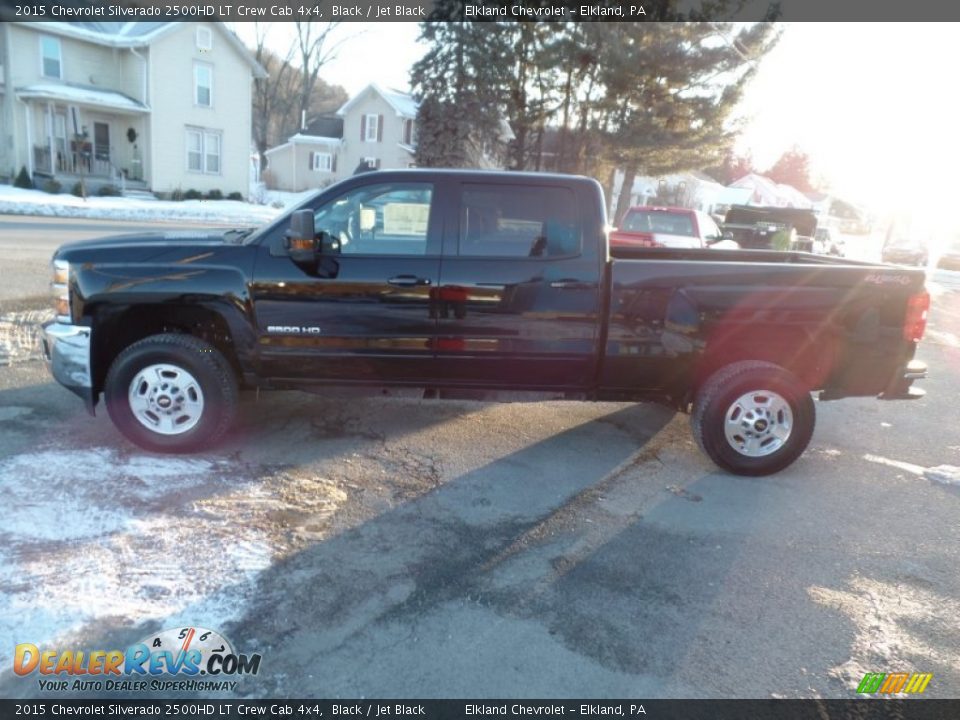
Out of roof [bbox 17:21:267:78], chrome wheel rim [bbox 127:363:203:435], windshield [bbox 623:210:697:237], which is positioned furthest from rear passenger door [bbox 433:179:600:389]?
roof [bbox 17:21:267:78]

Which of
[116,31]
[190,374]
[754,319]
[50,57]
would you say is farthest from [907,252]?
[50,57]

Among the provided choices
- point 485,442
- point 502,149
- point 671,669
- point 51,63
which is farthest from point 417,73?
point 671,669

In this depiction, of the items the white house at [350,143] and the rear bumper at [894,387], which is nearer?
the rear bumper at [894,387]

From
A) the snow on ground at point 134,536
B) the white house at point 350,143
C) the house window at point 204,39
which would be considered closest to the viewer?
the snow on ground at point 134,536

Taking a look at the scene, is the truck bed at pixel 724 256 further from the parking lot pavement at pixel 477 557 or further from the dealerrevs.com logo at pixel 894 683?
the dealerrevs.com logo at pixel 894 683

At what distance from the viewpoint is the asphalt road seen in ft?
9.29

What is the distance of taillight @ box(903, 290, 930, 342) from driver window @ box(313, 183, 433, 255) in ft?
11.0

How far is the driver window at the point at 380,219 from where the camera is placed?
15.2 feet

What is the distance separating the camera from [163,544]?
352 cm

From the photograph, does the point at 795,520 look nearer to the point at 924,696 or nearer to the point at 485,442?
the point at 924,696

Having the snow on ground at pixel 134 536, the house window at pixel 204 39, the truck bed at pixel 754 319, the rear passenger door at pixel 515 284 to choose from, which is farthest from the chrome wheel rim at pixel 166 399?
the house window at pixel 204 39

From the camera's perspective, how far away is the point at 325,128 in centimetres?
4562

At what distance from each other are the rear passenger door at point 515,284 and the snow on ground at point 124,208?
16.6 m

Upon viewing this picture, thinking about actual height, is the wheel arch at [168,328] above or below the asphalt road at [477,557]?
above
